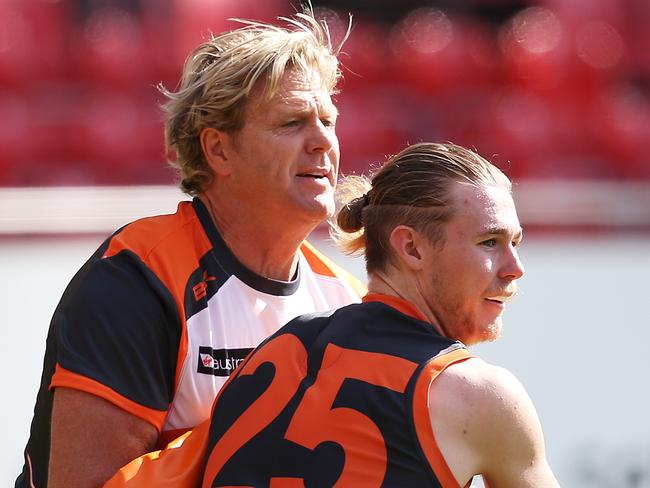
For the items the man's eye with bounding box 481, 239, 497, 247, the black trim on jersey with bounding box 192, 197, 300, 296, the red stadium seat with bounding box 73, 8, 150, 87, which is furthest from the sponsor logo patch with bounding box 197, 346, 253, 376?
the red stadium seat with bounding box 73, 8, 150, 87

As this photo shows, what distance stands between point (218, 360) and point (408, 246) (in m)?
0.47

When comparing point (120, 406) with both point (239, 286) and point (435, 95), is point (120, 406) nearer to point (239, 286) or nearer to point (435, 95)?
point (239, 286)

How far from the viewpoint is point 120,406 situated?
5.79 feet

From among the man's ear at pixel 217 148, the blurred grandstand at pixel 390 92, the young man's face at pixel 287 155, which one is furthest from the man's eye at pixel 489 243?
the blurred grandstand at pixel 390 92

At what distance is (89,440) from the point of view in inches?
69.3

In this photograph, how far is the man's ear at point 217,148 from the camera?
2055 millimetres

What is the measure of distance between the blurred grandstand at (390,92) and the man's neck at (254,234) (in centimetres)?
284

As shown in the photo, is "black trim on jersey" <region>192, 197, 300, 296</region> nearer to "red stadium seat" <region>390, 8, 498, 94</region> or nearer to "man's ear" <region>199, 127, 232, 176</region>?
"man's ear" <region>199, 127, 232, 176</region>

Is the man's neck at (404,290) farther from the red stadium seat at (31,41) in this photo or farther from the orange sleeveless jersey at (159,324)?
the red stadium seat at (31,41)

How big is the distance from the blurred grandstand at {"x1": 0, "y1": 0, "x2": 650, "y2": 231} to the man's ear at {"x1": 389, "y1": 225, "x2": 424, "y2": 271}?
3.25 metres

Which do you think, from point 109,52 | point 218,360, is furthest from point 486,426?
point 109,52

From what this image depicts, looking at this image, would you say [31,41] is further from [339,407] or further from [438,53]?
[339,407]

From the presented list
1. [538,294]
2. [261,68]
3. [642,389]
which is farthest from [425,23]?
[261,68]

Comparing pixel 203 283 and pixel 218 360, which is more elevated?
pixel 203 283
